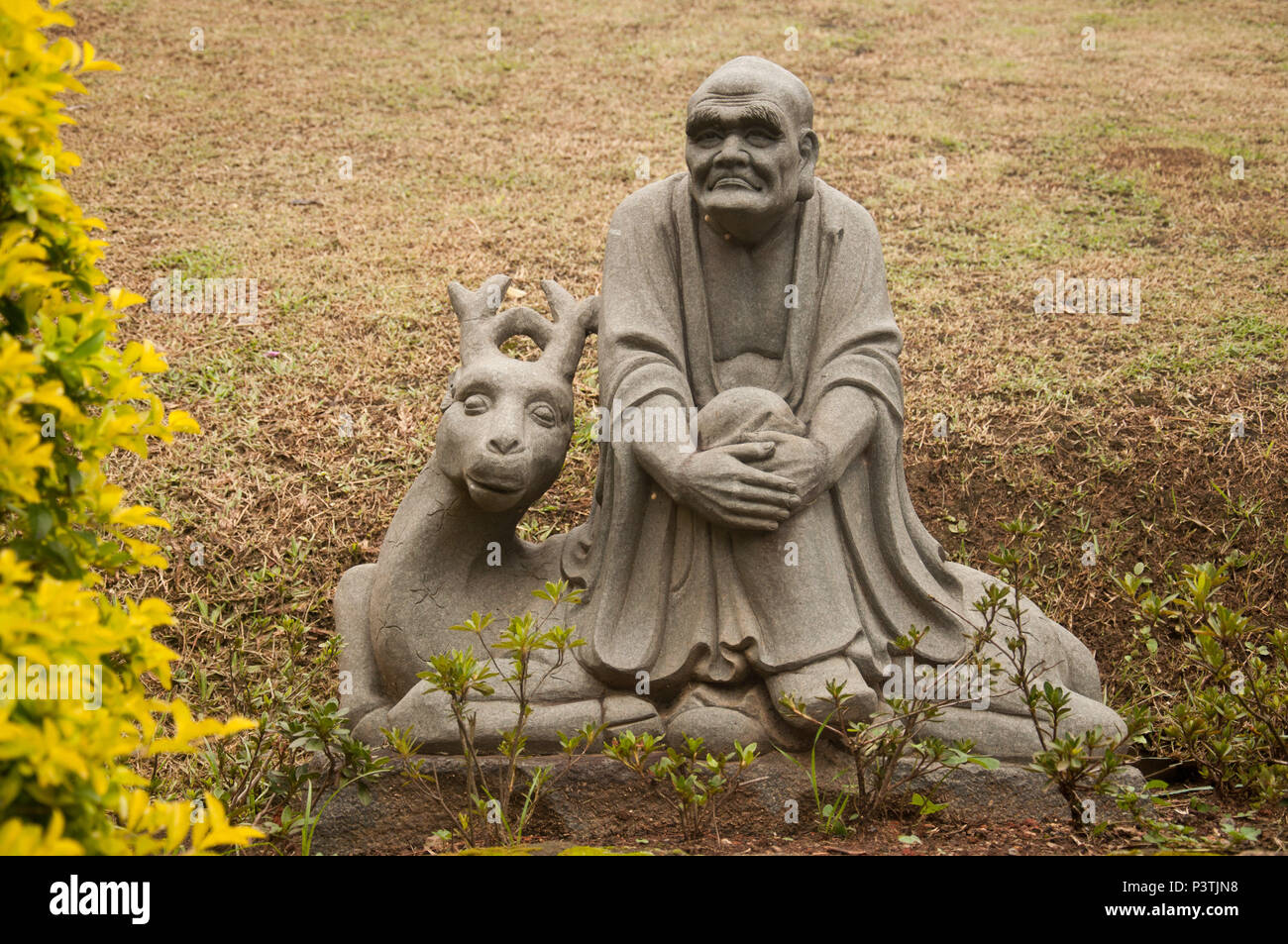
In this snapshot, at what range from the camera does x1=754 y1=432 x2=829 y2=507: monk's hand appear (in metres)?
3.70

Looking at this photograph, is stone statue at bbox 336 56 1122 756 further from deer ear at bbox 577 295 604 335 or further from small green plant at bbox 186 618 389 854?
small green plant at bbox 186 618 389 854

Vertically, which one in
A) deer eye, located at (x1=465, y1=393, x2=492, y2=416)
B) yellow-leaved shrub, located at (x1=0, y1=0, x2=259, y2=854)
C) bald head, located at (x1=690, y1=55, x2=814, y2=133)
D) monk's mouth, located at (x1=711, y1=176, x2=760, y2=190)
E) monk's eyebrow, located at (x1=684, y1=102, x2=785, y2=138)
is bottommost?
yellow-leaved shrub, located at (x1=0, y1=0, x2=259, y2=854)

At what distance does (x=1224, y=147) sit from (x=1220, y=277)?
2259 millimetres

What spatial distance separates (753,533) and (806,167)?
1196mm

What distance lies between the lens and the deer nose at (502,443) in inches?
152

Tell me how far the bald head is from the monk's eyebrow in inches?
1.6

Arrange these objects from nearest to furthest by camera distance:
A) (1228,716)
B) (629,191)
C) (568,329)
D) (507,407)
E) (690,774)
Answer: (690,774), (1228,716), (507,407), (568,329), (629,191)

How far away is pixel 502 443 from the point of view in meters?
3.86

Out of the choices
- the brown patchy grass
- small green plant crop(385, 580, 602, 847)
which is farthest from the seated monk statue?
the brown patchy grass

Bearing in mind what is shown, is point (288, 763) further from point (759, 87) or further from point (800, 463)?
point (759, 87)

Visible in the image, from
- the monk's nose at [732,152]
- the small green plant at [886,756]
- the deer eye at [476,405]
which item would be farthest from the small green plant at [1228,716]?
the deer eye at [476,405]

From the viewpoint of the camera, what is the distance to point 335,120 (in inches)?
397

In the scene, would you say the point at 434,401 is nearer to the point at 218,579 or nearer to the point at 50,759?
the point at 218,579

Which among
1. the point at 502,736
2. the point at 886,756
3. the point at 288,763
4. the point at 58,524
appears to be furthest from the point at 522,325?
the point at 58,524
